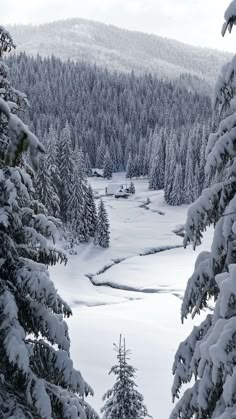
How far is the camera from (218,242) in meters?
5.94

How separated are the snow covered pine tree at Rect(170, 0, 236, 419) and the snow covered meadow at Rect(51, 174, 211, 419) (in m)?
13.4

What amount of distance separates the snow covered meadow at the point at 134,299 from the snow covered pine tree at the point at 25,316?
11783mm

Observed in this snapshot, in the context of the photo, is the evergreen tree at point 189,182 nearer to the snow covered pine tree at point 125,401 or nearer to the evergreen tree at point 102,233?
the evergreen tree at point 102,233

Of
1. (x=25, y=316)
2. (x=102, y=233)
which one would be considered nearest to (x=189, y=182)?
(x=102, y=233)

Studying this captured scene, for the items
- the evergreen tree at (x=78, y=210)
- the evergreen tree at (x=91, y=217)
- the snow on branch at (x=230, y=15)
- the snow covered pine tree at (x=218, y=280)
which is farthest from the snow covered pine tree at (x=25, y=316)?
the evergreen tree at (x=91, y=217)

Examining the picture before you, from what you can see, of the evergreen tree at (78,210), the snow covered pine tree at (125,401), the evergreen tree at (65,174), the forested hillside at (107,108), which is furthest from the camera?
the forested hillside at (107,108)

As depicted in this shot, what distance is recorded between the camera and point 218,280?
5.36 meters

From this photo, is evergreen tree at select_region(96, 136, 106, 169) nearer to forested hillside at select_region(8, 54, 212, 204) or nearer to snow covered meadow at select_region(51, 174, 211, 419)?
forested hillside at select_region(8, 54, 212, 204)

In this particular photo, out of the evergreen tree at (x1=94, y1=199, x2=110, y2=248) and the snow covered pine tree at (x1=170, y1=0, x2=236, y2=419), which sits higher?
the snow covered pine tree at (x1=170, y1=0, x2=236, y2=419)

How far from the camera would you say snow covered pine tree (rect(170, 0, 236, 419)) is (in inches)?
202

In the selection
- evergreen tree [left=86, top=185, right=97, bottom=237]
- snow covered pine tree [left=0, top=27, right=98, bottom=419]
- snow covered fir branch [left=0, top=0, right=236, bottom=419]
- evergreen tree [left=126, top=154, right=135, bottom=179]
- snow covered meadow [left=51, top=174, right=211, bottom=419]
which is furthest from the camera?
evergreen tree [left=126, top=154, right=135, bottom=179]

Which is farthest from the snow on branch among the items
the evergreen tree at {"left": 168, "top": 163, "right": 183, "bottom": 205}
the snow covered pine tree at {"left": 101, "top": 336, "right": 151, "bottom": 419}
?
the evergreen tree at {"left": 168, "top": 163, "right": 183, "bottom": 205}

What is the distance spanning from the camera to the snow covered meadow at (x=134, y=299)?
22.1m

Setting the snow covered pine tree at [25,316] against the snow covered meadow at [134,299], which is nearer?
the snow covered pine tree at [25,316]
